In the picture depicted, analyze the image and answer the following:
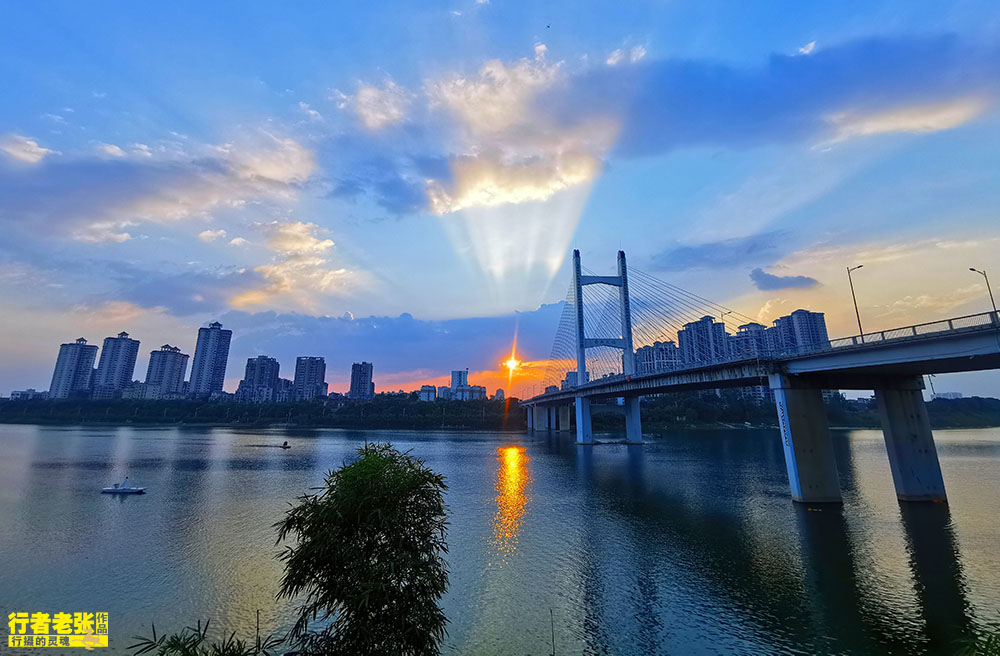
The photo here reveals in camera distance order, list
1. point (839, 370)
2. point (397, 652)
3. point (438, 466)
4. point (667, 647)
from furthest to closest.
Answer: point (438, 466)
point (839, 370)
point (667, 647)
point (397, 652)

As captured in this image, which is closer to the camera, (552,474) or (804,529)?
(804,529)

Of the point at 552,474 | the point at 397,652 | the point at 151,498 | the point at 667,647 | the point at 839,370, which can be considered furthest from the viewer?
the point at 552,474

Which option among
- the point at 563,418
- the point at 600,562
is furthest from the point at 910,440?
the point at 563,418

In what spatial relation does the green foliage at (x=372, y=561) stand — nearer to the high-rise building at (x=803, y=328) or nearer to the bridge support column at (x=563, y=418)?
the high-rise building at (x=803, y=328)

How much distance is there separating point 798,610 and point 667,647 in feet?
19.4

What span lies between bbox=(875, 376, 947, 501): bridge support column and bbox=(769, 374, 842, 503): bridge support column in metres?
3.66

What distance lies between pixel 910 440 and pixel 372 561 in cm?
3625

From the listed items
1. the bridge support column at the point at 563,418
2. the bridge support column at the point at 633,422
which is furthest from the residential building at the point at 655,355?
the bridge support column at the point at 563,418

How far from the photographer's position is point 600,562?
20.3 metres

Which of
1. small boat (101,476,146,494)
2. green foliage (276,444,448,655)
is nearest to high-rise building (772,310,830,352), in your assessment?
green foliage (276,444,448,655)

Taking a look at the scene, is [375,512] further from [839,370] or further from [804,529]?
[839,370]

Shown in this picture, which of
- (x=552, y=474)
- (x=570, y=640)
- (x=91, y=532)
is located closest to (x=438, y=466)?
(x=552, y=474)

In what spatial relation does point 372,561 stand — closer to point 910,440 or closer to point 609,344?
point 910,440

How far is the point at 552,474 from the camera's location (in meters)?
48.7
